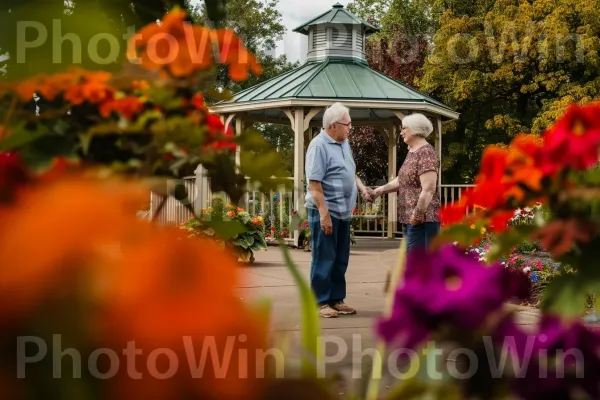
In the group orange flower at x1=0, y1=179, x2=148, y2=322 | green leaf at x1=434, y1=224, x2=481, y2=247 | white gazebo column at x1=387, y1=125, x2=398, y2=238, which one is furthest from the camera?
white gazebo column at x1=387, y1=125, x2=398, y2=238

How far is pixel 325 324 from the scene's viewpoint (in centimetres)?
534

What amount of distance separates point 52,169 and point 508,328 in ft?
1.29

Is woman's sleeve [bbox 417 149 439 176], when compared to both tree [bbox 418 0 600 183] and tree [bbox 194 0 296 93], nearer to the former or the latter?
tree [bbox 418 0 600 183]

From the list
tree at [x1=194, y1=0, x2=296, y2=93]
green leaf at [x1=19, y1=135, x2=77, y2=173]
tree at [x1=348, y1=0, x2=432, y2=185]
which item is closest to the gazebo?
tree at [x1=348, y1=0, x2=432, y2=185]

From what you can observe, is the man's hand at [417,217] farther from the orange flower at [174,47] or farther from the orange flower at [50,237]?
the orange flower at [50,237]

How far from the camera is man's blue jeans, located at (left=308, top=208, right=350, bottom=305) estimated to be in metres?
5.56

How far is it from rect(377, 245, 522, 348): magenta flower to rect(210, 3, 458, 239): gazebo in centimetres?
1270

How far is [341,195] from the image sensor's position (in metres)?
5.48

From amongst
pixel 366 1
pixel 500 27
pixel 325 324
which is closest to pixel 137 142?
pixel 325 324

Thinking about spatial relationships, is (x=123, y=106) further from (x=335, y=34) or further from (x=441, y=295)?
(x=335, y=34)

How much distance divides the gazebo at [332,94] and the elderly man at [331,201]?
742 cm

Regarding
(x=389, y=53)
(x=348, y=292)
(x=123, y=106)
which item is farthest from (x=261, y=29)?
(x=123, y=106)

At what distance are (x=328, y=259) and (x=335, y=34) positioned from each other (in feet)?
35.9

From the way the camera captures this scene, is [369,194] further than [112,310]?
Yes
